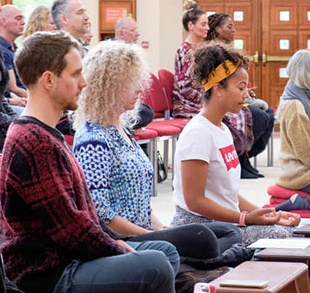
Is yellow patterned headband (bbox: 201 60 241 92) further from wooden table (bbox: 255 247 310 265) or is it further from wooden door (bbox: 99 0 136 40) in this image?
wooden door (bbox: 99 0 136 40)

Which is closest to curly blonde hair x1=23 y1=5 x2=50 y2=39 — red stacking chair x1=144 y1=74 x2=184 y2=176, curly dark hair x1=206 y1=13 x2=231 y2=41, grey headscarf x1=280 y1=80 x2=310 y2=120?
red stacking chair x1=144 y1=74 x2=184 y2=176

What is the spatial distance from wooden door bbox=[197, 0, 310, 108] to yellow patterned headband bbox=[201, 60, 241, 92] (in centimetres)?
805

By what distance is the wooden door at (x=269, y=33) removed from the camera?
1095cm

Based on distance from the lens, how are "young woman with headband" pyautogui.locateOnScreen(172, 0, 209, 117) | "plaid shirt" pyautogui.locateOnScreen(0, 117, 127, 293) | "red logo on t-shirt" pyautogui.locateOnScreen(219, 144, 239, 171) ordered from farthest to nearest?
"young woman with headband" pyautogui.locateOnScreen(172, 0, 209, 117) < "red logo on t-shirt" pyautogui.locateOnScreen(219, 144, 239, 171) < "plaid shirt" pyautogui.locateOnScreen(0, 117, 127, 293)

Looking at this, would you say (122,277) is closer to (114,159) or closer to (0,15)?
(114,159)

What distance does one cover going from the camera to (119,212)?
2602 millimetres

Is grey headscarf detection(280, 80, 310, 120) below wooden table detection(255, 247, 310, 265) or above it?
above

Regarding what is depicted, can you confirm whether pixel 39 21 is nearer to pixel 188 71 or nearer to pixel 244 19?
pixel 188 71

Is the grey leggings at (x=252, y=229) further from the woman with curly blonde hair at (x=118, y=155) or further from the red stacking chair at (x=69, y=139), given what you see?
the red stacking chair at (x=69, y=139)

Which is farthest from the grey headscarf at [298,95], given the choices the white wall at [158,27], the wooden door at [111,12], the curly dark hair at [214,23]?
the wooden door at [111,12]

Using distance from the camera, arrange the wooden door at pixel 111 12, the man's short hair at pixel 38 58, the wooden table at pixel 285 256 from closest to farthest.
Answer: the man's short hair at pixel 38 58, the wooden table at pixel 285 256, the wooden door at pixel 111 12

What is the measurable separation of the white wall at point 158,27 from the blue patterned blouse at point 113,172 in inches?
304

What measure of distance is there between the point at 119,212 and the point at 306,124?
6.39 feet

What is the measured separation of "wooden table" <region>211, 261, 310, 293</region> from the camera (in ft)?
6.63
